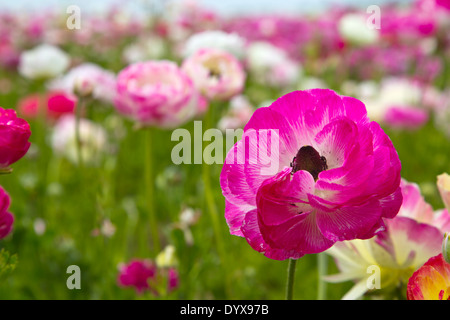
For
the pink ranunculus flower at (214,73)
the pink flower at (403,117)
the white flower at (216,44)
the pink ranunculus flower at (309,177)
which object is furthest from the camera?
the pink flower at (403,117)

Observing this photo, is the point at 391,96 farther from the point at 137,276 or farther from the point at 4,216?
the point at 4,216

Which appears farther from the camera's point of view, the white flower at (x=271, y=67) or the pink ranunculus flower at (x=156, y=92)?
the white flower at (x=271, y=67)

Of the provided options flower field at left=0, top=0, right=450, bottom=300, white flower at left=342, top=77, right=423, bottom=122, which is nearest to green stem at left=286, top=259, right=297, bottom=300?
flower field at left=0, top=0, right=450, bottom=300

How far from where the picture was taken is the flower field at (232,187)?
1.08 feet

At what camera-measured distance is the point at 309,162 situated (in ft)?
1.14

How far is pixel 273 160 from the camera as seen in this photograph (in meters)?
0.34

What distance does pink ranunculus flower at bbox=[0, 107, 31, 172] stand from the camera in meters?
0.36

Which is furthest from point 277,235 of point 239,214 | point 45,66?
point 45,66

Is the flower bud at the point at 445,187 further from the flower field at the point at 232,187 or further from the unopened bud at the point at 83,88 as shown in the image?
the unopened bud at the point at 83,88

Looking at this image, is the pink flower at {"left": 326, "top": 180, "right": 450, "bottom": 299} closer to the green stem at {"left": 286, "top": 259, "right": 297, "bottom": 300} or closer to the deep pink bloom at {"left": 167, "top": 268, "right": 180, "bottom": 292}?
the green stem at {"left": 286, "top": 259, "right": 297, "bottom": 300}

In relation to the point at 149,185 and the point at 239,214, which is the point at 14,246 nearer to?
the point at 149,185

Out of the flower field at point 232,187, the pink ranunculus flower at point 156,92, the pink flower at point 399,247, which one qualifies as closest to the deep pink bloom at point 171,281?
the flower field at point 232,187

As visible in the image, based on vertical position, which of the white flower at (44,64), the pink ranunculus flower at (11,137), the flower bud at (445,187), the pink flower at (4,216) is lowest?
the pink flower at (4,216)

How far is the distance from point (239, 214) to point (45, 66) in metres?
0.97
